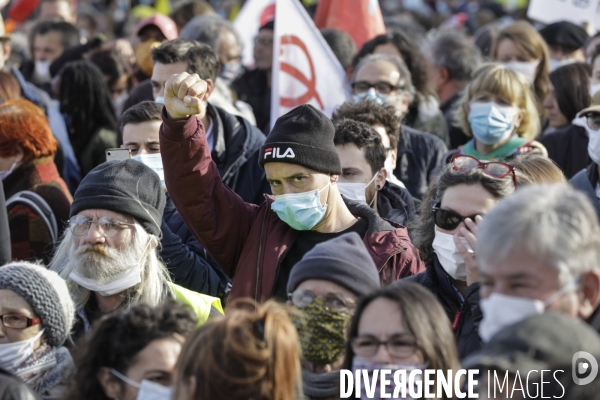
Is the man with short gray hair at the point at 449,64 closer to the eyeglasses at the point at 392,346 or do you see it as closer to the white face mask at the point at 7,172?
the white face mask at the point at 7,172

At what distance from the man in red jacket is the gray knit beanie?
2.73 feet

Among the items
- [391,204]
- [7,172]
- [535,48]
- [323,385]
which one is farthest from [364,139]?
[535,48]

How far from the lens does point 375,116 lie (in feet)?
21.4

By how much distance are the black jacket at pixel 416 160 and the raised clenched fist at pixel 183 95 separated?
267 cm

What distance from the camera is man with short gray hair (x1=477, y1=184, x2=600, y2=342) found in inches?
124

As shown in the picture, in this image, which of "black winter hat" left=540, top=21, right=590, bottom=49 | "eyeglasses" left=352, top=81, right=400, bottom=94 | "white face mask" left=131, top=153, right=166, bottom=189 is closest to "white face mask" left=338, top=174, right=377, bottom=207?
"white face mask" left=131, top=153, right=166, bottom=189

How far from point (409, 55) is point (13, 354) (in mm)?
5222

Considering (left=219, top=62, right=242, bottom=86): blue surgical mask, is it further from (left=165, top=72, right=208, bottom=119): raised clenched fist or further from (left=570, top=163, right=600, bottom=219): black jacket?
(left=165, top=72, right=208, bottom=119): raised clenched fist

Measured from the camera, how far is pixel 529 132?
725 cm

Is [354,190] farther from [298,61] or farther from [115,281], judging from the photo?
[298,61]

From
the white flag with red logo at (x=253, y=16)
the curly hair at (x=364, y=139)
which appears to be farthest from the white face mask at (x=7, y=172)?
the white flag with red logo at (x=253, y=16)

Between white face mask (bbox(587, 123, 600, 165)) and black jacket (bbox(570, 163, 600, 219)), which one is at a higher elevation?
white face mask (bbox(587, 123, 600, 165))

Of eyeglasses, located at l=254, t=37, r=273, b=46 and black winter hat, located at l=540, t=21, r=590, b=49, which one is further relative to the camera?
eyeglasses, located at l=254, t=37, r=273, b=46

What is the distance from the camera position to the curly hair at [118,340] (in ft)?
12.2
